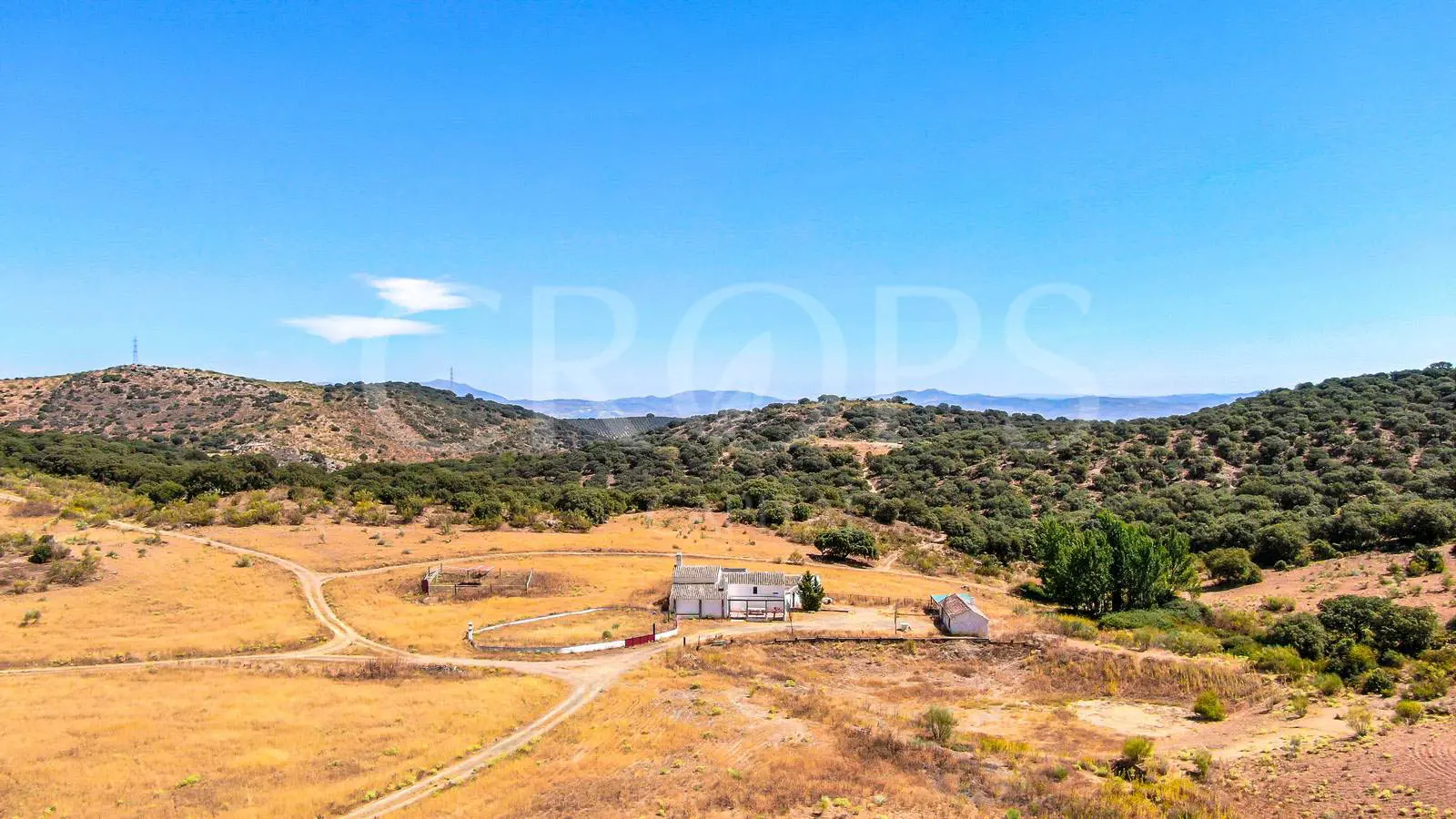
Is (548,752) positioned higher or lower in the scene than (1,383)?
lower

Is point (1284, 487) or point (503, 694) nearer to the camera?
point (503, 694)

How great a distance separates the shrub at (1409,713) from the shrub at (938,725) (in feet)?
44.9

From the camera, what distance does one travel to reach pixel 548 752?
77.7 ft

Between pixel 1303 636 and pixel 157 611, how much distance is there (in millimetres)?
58282

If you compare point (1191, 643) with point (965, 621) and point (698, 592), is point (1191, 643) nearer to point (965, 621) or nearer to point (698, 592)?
point (965, 621)

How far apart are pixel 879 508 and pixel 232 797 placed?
58.6 m

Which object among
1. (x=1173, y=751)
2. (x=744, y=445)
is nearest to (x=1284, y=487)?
(x=1173, y=751)

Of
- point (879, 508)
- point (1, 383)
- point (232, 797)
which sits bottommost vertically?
point (232, 797)

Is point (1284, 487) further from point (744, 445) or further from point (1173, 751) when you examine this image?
point (744, 445)

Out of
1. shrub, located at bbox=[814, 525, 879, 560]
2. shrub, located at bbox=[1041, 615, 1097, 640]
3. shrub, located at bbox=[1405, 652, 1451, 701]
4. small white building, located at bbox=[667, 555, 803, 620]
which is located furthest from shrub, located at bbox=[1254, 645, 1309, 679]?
shrub, located at bbox=[814, 525, 879, 560]

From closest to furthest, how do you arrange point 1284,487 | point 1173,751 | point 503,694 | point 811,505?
1. point 1173,751
2. point 503,694
3. point 1284,487
4. point 811,505

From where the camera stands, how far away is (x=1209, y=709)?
26.7 m

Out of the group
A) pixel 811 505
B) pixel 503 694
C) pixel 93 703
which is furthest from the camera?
pixel 811 505

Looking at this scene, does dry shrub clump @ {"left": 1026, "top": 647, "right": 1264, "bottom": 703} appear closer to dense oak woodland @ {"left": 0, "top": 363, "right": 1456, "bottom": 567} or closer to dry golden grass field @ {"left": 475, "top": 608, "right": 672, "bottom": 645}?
dry golden grass field @ {"left": 475, "top": 608, "right": 672, "bottom": 645}
